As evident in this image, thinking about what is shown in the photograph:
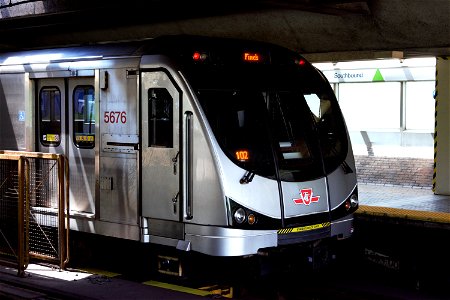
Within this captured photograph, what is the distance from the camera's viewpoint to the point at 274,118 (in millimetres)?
8750

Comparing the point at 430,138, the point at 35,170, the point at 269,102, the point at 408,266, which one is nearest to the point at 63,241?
the point at 35,170

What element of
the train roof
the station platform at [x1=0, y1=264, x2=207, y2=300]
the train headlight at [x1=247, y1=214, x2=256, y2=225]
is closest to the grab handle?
the train headlight at [x1=247, y1=214, x2=256, y2=225]

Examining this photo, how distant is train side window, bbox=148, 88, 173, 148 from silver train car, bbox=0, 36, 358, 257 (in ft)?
0.04

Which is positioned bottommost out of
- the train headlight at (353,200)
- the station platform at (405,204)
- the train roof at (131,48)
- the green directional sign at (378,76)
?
the station platform at (405,204)

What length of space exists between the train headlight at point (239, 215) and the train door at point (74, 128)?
229cm

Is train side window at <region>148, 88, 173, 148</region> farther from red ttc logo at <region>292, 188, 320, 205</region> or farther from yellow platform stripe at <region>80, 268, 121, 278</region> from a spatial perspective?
yellow platform stripe at <region>80, 268, 121, 278</region>

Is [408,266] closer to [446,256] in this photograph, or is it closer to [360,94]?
[446,256]

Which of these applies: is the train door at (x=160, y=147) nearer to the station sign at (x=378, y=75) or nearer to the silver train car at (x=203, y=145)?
the silver train car at (x=203, y=145)

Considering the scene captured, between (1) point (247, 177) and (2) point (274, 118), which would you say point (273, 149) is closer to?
(2) point (274, 118)

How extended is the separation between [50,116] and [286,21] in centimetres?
529

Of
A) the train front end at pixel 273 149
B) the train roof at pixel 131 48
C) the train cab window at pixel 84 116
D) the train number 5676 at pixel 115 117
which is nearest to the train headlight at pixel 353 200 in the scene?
the train front end at pixel 273 149

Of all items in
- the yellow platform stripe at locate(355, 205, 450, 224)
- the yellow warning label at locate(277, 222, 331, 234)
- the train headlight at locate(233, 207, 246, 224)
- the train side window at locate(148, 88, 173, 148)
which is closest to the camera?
the train headlight at locate(233, 207, 246, 224)

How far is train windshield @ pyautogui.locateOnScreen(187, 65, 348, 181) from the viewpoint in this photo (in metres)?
8.24

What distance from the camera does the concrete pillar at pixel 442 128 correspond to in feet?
46.9
